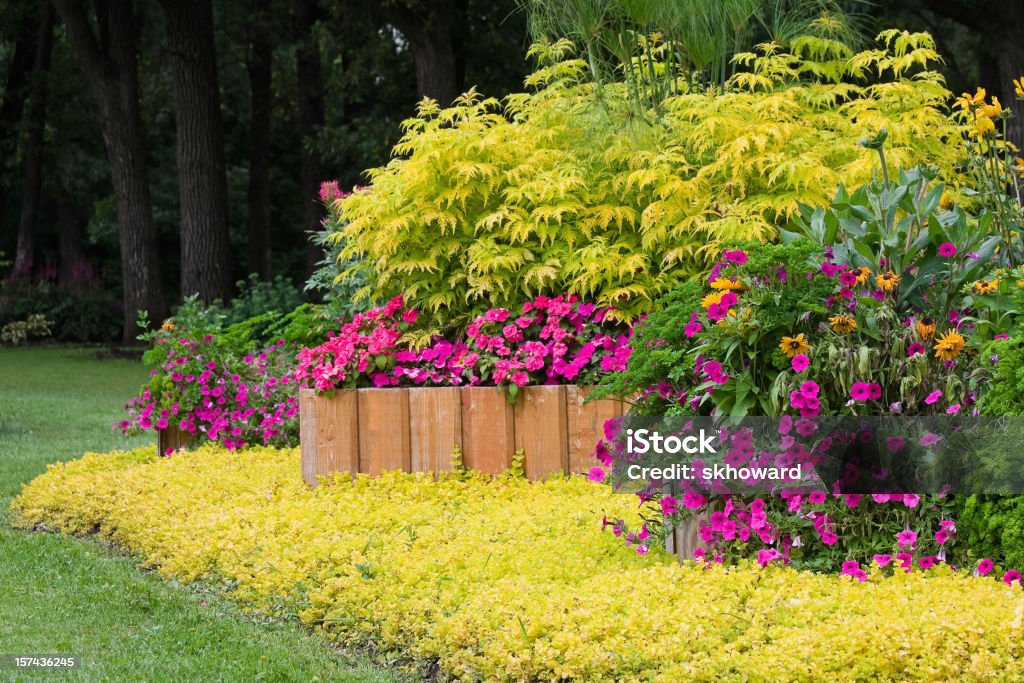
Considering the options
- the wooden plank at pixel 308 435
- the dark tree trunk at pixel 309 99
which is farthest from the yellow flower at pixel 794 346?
the dark tree trunk at pixel 309 99

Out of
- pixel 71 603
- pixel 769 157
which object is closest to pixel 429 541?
pixel 71 603

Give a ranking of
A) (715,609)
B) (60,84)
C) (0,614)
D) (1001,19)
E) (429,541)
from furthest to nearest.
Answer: (60,84), (1001,19), (429,541), (0,614), (715,609)

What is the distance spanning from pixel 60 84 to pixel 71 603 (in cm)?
2011

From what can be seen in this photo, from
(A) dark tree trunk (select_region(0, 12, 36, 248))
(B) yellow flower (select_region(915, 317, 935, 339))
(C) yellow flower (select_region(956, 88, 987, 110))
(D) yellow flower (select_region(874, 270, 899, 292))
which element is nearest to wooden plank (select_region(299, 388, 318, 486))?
(D) yellow flower (select_region(874, 270, 899, 292))

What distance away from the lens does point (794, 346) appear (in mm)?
3943

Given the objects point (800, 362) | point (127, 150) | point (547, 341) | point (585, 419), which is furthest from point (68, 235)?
point (800, 362)

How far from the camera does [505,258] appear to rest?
577cm

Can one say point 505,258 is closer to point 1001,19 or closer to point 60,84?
point 1001,19

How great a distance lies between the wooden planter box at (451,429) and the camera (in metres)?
5.62

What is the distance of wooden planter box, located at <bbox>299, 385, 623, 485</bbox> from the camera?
5621 millimetres

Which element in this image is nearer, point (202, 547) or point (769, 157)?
point (202, 547)

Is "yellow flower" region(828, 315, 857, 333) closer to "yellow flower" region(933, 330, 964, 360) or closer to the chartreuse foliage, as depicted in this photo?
"yellow flower" region(933, 330, 964, 360)

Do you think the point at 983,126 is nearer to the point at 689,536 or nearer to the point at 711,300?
the point at 711,300

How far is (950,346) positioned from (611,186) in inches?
103
